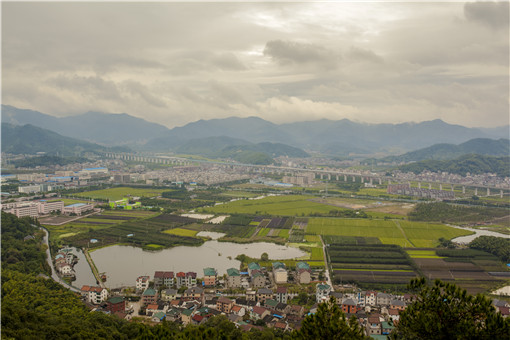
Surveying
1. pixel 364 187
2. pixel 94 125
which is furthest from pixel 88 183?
pixel 94 125

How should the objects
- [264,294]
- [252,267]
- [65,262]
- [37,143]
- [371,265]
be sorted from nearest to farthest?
[264,294] → [252,267] → [65,262] → [371,265] → [37,143]

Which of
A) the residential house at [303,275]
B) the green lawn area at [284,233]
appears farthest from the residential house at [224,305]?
the green lawn area at [284,233]

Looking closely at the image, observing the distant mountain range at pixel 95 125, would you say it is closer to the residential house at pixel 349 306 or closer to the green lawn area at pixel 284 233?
the green lawn area at pixel 284 233

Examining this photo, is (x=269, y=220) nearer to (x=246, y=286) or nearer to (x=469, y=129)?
(x=246, y=286)

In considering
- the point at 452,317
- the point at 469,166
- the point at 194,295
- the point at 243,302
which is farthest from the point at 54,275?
the point at 469,166

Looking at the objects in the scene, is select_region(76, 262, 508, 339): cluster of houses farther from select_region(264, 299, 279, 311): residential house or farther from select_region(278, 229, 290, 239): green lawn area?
select_region(278, 229, 290, 239): green lawn area

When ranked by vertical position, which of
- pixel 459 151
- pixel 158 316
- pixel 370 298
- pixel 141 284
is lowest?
pixel 158 316

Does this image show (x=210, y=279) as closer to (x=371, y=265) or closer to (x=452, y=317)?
(x=371, y=265)

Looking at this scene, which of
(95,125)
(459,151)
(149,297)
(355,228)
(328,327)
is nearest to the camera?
(328,327)
